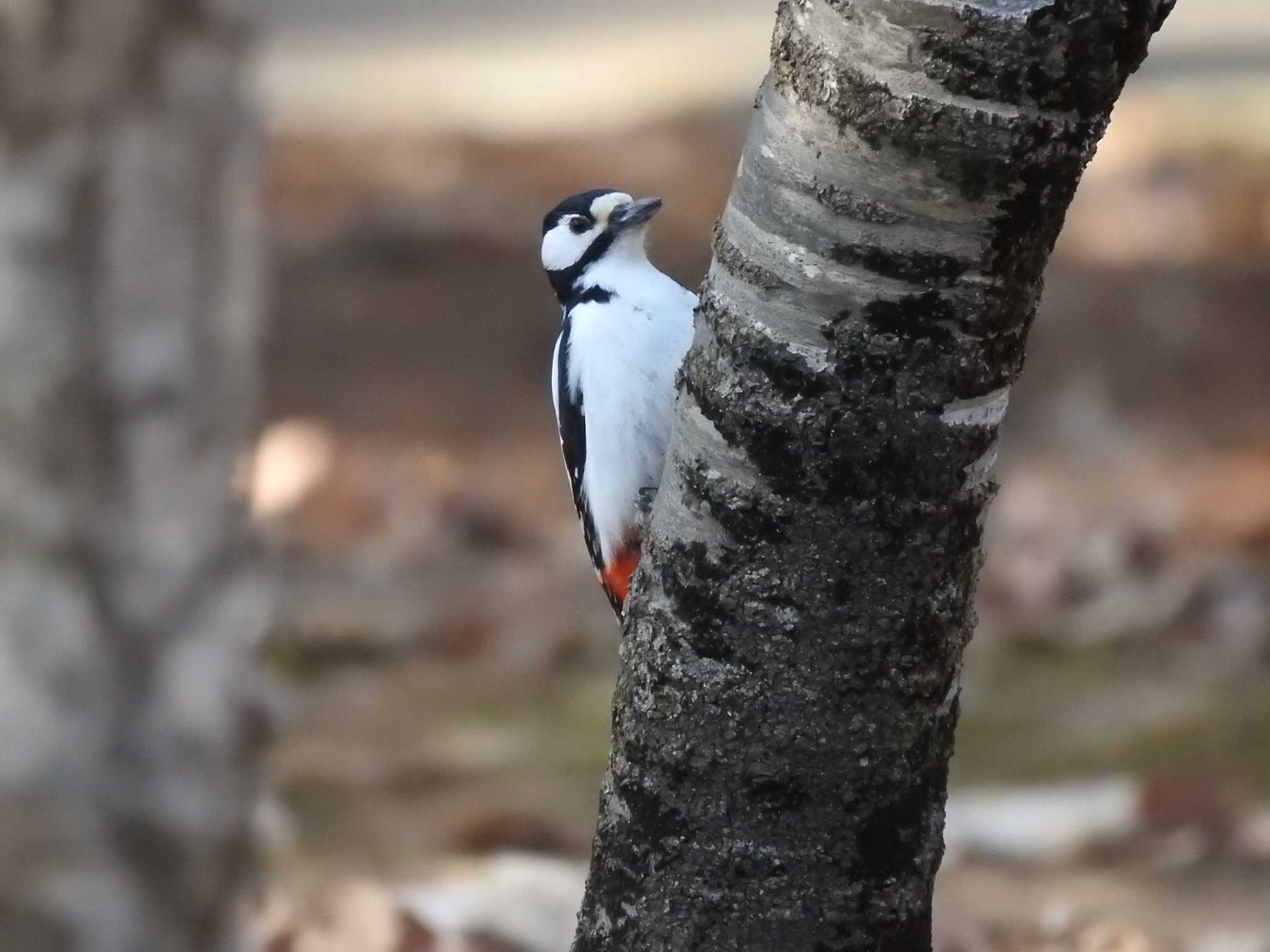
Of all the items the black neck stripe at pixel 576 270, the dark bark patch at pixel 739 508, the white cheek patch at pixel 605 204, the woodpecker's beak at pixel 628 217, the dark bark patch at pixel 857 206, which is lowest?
the dark bark patch at pixel 739 508

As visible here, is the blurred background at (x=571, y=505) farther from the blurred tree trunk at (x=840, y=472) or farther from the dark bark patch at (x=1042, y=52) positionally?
the dark bark patch at (x=1042, y=52)

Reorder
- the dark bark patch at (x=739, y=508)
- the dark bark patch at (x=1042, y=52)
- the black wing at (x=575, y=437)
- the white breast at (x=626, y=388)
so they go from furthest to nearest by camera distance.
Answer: the black wing at (x=575, y=437) < the white breast at (x=626, y=388) < the dark bark patch at (x=739, y=508) < the dark bark patch at (x=1042, y=52)

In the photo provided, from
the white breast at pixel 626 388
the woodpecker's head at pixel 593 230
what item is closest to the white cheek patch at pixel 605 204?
the woodpecker's head at pixel 593 230

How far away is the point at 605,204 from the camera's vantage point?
274 cm

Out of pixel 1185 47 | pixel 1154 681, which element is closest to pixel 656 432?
pixel 1154 681

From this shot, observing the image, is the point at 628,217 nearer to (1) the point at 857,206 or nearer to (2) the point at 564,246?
(2) the point at 564,246

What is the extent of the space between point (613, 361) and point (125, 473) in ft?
3.46

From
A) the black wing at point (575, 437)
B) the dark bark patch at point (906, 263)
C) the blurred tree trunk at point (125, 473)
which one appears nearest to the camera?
the dark bark patch at point (906, 263)

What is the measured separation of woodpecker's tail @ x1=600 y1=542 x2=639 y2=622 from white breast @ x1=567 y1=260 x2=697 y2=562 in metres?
0.02

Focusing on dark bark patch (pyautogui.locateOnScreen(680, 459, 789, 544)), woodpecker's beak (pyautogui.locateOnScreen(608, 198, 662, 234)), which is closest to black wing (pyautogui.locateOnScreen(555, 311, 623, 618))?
woodpecker's beak (pyautogui.locateOnScreen(608, 198, 662, 234))

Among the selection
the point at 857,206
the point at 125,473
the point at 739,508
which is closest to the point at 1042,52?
the point at 857,206

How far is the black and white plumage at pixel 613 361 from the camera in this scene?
100 inches

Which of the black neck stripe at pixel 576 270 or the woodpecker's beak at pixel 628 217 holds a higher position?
the woodpecker's beak at pixel 628 217

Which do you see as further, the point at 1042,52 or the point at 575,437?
the point at 575,437
